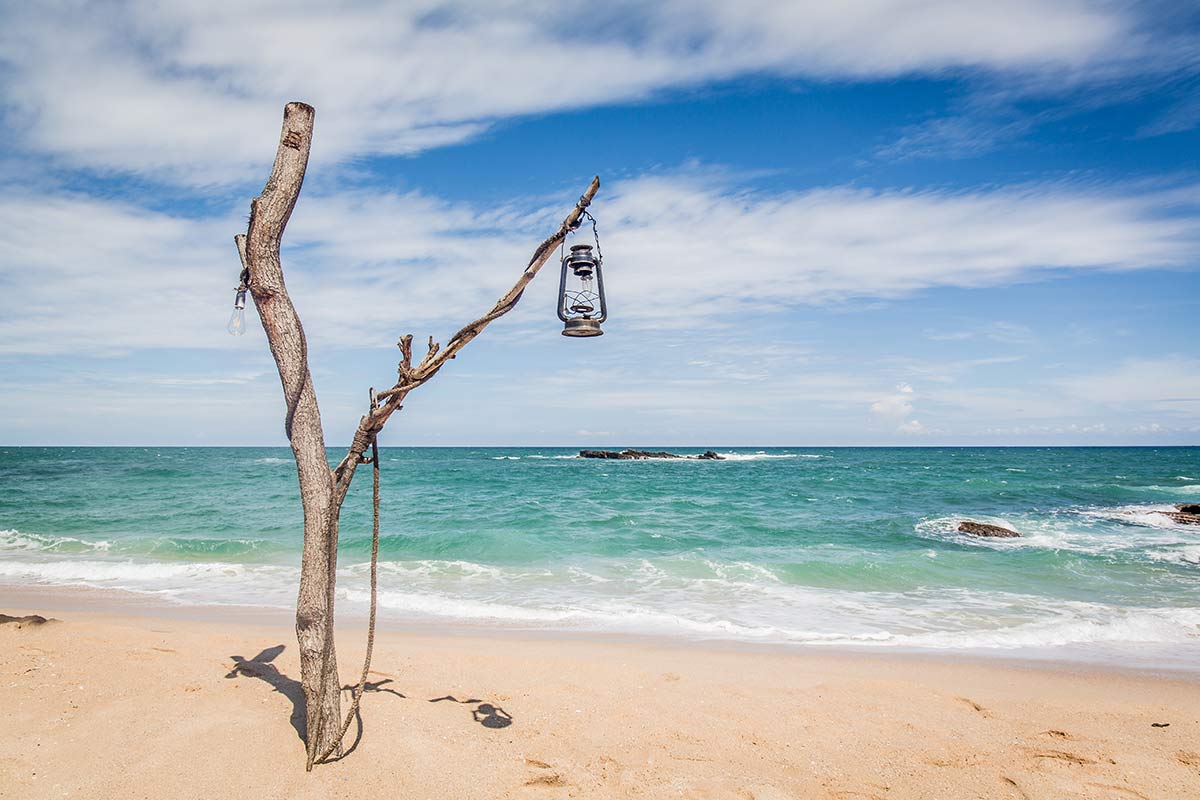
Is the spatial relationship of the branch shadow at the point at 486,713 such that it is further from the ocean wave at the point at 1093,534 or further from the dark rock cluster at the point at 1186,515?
the dark rock cluster at the point at 1186,515

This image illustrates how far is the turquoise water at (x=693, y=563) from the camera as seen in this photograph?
8695mm

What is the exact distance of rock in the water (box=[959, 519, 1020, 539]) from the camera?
16.6 metres

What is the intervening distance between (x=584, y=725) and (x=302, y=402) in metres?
3.08

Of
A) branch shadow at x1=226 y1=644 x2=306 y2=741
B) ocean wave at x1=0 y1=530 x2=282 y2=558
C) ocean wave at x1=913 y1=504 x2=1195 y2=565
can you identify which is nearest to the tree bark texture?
branch shadow at x1=226 y1=644 x2=306 y2=741

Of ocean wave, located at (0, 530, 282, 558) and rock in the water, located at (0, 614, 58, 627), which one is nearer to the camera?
rock in the water, located at (0, 614, 58, 627)

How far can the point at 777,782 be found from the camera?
4.11 m

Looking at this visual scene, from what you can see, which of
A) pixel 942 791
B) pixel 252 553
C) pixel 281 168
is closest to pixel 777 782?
pixel 942 791

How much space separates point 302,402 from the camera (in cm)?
388

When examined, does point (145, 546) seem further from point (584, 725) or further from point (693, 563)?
point (584, 725)

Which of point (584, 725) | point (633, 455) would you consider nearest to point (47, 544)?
point (584, 725)

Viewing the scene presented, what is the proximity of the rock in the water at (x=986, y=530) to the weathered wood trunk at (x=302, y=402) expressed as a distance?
56.0 ft

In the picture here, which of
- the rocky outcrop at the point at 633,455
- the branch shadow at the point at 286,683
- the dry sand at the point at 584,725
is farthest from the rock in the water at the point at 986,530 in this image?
the rocky outcrop at the point at 633,455

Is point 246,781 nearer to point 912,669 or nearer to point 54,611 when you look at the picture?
point 912,669

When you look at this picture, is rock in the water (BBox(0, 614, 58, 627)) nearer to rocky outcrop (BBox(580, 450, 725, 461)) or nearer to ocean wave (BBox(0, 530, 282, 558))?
ocean wave (BBox(0, 530, 282, 558))
